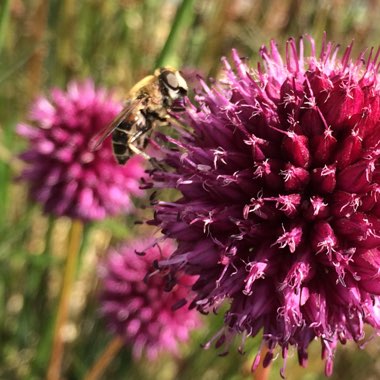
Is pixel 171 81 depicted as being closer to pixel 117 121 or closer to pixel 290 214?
pixel 117 121

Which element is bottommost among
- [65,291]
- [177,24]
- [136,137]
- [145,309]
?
[145,309]

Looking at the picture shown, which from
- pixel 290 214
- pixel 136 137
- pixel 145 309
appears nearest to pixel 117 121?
pixel 136 137

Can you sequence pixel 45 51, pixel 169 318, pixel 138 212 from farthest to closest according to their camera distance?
1. pixel 138 212
2. pixel 45 51
3. pixel 169 318

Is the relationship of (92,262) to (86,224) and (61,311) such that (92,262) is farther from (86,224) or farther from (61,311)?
(61,311)

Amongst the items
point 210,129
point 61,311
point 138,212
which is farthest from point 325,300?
point 138,212

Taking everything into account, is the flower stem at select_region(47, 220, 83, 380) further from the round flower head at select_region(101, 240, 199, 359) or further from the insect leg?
the insect leg
